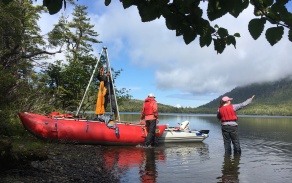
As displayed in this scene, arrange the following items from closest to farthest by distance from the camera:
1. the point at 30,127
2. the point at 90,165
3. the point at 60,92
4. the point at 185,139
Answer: the point at 90,165
the point at 30,127
the point at 185,139
the point at 60,92

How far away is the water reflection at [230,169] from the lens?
888 centimetres

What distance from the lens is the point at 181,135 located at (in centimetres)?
1873

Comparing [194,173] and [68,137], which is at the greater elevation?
[68,137]

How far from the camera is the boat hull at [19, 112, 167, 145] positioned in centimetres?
1366

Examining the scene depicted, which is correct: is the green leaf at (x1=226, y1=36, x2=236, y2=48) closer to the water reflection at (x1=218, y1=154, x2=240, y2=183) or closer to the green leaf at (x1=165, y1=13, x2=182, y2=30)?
the green leaf at (x1=165, y1=13, x2=182, y2=30)

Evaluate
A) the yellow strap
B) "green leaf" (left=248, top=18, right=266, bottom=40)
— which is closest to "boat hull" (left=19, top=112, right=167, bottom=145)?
the yellow strap

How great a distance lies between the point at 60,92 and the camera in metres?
21.6

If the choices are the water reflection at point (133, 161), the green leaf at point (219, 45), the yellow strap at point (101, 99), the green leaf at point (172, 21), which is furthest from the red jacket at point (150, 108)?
the green leaf at point (172, 21)

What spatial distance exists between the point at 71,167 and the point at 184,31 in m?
6.72

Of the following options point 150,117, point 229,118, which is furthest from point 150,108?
point 229,118

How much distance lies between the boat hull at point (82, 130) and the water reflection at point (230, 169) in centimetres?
478

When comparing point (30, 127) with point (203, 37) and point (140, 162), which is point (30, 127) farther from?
point (203, 37)

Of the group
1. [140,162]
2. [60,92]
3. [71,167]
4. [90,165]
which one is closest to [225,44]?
[71,167]

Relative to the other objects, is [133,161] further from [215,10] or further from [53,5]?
[215,10]
